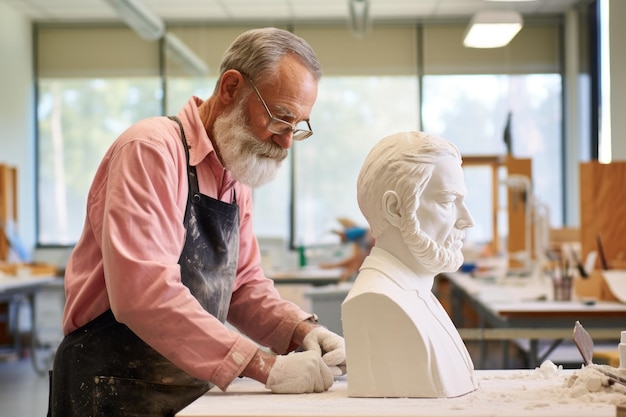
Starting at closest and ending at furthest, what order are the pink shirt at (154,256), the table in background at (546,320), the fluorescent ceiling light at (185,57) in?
the pink shirt at (154,256)
the table in background at (546,320)
the fluorescent ceiling light at (185,57)

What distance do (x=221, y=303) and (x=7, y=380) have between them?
4.86m

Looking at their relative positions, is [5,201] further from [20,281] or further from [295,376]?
[295,376]

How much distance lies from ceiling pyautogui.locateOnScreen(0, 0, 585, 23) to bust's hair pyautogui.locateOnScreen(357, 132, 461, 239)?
6958 mm

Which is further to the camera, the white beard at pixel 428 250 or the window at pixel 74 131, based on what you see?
the window at pixel 74 131

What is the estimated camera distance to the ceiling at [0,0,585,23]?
28.2 feet

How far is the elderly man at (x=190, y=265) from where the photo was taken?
1595mm

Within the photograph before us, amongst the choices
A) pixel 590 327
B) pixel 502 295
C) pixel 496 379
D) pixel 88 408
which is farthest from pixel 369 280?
pixel 502 295

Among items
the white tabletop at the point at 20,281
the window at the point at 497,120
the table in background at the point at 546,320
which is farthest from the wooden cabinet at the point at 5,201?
the table in background at the point at 546,320

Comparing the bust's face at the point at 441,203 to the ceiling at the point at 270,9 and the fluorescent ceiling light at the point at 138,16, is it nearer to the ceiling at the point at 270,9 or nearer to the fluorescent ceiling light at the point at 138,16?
the fluorescent ceiling light at the point at 138,16

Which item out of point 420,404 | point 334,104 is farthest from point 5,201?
point 420,404

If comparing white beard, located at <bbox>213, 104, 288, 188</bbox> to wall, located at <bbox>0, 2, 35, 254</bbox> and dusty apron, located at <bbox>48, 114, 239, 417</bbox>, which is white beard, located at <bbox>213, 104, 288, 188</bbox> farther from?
wall, located at <bbox>0, 2, 35, 254</bbox>

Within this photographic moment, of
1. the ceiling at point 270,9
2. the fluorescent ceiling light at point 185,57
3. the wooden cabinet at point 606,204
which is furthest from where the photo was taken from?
the ceiling at point 270,9

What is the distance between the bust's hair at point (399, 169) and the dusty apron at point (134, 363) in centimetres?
38

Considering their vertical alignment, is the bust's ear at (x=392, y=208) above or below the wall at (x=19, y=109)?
below
